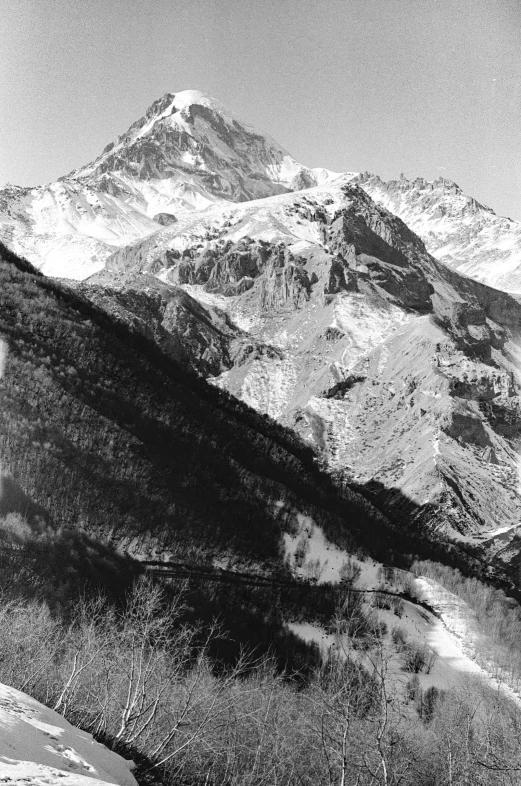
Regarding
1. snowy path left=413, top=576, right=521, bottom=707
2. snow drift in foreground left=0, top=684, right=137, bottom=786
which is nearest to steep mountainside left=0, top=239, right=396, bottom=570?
snowy path left=413, top=576, right=521, bottom=707

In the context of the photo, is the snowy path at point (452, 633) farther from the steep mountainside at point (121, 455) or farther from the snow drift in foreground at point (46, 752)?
the snow drift in foreground at point (46, 752)

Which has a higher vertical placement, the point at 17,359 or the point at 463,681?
the point at 17,359

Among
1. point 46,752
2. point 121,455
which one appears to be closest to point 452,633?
point 121,455

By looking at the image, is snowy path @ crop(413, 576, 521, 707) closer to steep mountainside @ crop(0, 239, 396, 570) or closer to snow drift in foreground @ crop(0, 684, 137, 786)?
steep mountainside @ crop(0, 239, 396, 570)

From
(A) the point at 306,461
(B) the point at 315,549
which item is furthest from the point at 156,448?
(A) the point at 306,461

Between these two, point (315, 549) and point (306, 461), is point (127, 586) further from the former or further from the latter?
point (306, 461)

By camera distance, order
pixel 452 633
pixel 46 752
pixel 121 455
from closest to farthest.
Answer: pixel 46 752, pixel 121 455, pixel 452 633

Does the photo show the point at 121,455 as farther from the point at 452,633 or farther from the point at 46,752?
the point at 46,752

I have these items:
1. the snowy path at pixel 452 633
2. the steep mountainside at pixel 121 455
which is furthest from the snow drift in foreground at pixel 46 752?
the snowy path at pixel 452 633

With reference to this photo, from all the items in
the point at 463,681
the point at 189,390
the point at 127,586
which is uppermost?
the point at 189,390
